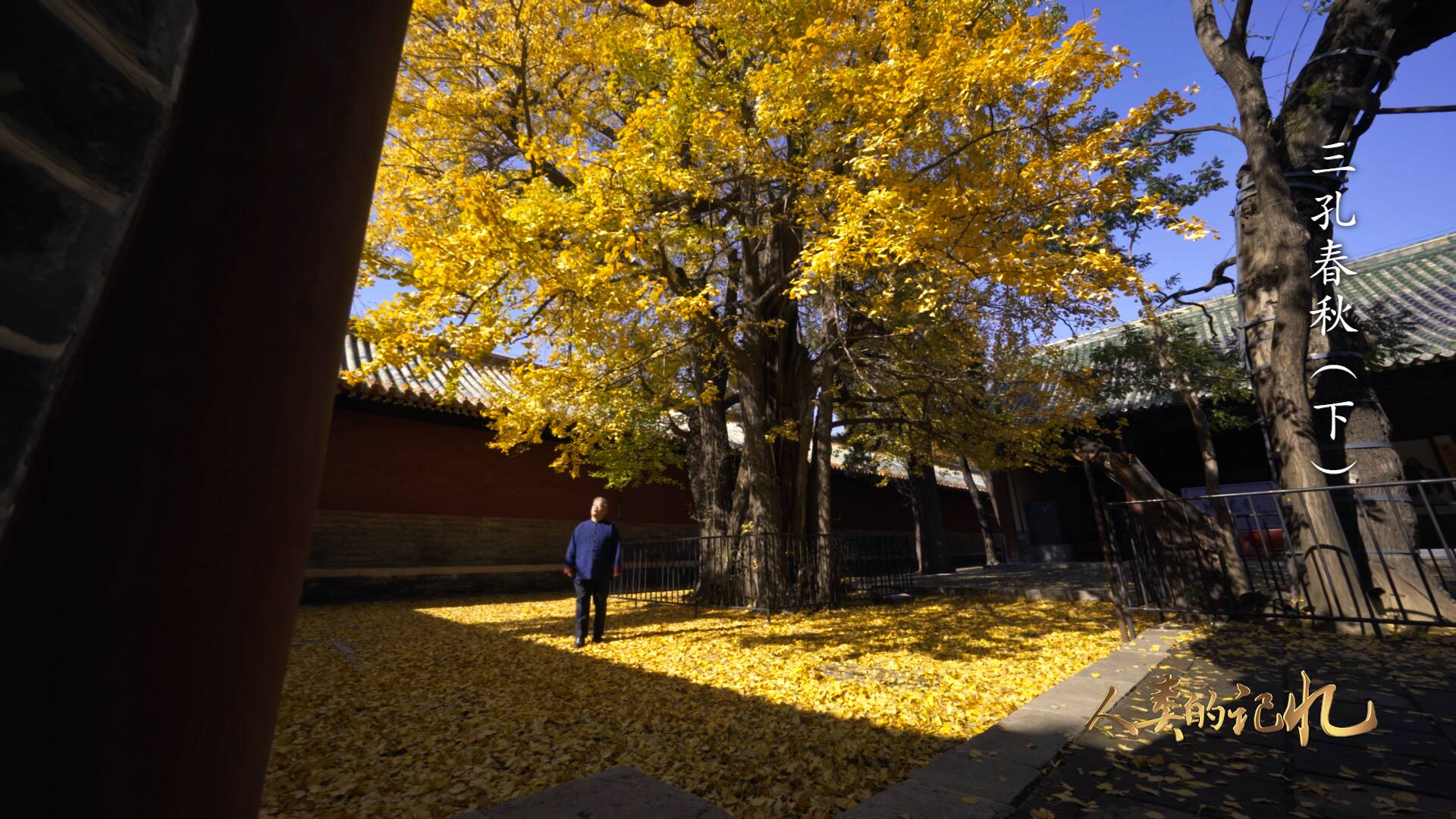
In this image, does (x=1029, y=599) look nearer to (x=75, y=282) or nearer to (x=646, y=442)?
(x=646, y=442)

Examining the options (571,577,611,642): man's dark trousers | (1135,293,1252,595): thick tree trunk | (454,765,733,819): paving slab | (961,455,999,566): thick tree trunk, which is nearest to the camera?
(454,765,733,819): paving slab

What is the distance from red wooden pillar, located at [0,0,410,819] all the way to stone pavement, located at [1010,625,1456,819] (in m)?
2.93

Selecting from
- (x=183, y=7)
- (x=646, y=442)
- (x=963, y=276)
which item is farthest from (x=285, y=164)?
(x=646, y=442)

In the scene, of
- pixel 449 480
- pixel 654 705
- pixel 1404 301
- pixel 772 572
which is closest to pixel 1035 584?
pixel 772 572

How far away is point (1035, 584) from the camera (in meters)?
10.7

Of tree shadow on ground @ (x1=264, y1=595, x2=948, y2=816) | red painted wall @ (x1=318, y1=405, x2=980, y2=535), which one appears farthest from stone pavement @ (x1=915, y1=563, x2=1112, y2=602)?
red painted wall @ (x1=318, y1=405, x2=980, y2=535)

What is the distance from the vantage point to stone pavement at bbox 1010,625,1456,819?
242 centimetres

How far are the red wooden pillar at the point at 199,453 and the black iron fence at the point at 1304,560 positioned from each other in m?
7.06

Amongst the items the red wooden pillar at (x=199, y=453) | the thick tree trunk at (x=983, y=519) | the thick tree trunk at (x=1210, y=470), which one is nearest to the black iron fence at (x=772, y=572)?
the thick tree trunk at (x=1210, y=470)

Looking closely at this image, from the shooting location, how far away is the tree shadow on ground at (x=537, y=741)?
9.20ft

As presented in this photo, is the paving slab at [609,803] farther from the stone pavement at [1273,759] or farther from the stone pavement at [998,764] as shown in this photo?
the stone pavement at [1273,759]

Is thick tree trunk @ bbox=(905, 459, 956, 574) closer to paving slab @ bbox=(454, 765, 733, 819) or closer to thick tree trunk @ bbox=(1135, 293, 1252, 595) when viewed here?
thick tree trunk @ bbox=(1135, 293, 1252, 595)

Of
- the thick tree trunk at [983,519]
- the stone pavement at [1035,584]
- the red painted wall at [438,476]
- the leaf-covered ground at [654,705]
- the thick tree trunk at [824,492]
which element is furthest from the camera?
the thick tree trunk at [983,519]

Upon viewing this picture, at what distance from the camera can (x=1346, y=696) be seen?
3738mm
